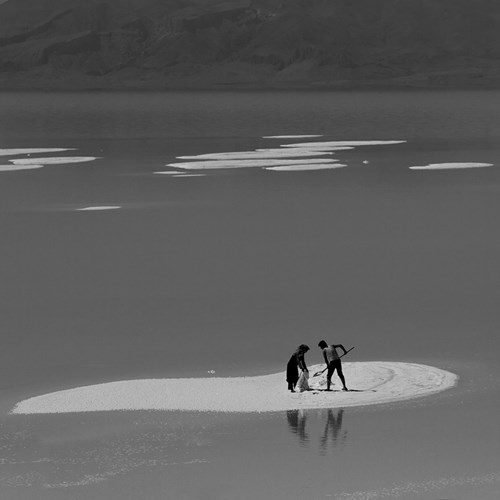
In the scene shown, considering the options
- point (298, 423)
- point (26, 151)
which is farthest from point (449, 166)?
point (298, 423)

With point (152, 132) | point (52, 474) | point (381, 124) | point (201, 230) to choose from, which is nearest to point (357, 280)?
point (201, 230)

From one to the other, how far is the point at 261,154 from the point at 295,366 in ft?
166

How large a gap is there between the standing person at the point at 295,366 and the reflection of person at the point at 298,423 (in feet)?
2.97

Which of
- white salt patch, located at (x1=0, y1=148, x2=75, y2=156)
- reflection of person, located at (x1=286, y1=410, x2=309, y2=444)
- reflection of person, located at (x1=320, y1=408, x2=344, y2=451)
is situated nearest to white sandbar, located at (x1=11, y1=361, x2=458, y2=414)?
reflection of person, located at (x1=286, y1=410, x2=309, y2=444)

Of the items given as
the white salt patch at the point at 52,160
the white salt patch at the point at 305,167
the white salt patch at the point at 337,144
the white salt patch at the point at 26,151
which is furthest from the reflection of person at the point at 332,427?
the white salt patch at the point at 337,144

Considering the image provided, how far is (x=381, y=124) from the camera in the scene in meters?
112

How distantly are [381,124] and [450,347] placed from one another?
299 ft

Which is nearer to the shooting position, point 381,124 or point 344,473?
point 344,473

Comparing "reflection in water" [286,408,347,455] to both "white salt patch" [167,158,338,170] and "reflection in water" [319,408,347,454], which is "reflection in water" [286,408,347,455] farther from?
"white salt patch" [167,158,338,170]

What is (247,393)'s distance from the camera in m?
18.8

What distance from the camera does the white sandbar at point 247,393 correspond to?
1806 cm

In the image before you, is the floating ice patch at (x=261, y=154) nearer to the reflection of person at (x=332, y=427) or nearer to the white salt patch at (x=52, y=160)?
the white salt patch at (x=52, y=160)

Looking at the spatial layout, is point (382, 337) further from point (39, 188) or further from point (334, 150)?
point (334, 150)

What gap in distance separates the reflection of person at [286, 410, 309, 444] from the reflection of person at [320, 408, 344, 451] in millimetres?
225
